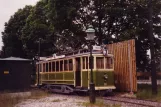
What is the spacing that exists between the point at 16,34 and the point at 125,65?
30.0 metres

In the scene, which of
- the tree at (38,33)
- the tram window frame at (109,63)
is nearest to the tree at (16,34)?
the tree at (38,33)

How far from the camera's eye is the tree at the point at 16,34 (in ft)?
153

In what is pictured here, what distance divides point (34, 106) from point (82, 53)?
6.38 m

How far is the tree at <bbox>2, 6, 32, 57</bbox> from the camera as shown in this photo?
46591mm

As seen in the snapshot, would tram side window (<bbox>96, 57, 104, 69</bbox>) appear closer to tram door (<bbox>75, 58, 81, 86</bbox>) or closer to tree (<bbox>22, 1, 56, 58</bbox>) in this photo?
tram door (<bbox>75, 58, 81, 86</bbox>)

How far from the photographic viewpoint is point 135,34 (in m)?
22.4

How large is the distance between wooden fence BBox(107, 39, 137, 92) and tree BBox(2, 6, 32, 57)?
27.4 metres

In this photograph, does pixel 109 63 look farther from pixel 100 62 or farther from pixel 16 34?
pixel 16 34

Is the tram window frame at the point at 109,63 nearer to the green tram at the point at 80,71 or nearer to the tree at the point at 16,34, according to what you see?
the green tram at the point at 80,71

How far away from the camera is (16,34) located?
47.1 meters

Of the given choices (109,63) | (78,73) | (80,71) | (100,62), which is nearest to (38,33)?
(78,73)

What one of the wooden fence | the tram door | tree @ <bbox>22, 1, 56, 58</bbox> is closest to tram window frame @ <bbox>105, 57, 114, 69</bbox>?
the wooden fence

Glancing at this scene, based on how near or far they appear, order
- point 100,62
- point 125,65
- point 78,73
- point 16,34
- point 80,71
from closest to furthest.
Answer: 1. point 100,62
2. point 80,71
3. point 78,73
4. point 125,65
5. point 16,34

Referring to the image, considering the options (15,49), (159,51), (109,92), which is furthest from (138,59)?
(15,49)
